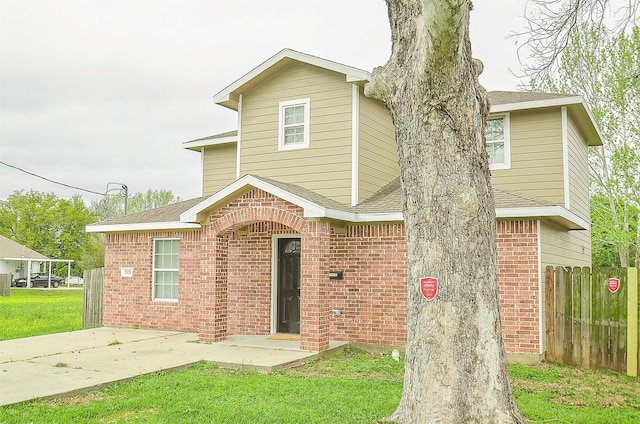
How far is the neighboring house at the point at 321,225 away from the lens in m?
10.1

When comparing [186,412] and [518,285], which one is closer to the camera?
[186,412]

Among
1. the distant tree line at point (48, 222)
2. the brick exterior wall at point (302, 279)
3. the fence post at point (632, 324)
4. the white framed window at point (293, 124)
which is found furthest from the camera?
the distant tree line at point (48, 222)

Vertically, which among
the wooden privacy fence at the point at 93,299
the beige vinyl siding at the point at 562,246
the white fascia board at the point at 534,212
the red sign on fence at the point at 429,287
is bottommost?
the wooden privacy fence at the point at 93,299

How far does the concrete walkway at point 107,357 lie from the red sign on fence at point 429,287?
412 cm

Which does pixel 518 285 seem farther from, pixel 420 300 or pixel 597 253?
pixel 597 253

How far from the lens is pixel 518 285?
9734 mm

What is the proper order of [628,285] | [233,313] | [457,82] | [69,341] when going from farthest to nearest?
[233,313], [69,341], [628,285], [457,82]

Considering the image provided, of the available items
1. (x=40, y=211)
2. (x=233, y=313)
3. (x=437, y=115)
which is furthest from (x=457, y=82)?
(x=40, y=211)

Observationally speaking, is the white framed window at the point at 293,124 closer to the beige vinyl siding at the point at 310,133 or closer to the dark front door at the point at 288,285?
the beige vinyl siding at the point at 310,133

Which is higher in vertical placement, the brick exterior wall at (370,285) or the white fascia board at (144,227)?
the white fascia board at (144,227)

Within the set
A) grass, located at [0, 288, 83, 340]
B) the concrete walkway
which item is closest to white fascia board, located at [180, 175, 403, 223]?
the concrete walkway

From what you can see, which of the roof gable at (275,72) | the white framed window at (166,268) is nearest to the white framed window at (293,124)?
the roof gable at (275,72)

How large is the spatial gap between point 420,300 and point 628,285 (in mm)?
5461

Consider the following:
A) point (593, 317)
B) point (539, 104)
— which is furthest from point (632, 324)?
point (539, 104)
